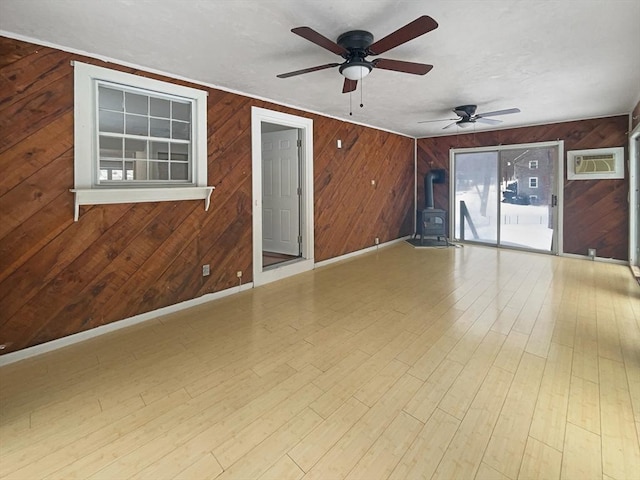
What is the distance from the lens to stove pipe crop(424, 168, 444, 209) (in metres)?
7.87

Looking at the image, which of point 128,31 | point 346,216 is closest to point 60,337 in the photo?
point 128,31

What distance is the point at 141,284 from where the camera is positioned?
345 centimetres

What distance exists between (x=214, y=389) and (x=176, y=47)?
2766 mm

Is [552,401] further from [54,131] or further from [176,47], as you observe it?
[54,131]

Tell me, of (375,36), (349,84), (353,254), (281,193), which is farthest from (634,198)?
(281,193)

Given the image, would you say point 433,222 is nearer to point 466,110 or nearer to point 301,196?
point 466,110

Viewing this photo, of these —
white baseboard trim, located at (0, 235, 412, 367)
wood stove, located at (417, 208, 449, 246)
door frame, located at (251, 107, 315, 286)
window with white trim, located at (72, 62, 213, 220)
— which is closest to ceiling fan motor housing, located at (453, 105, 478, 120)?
door frame, located at (251, 107, 315, 286)

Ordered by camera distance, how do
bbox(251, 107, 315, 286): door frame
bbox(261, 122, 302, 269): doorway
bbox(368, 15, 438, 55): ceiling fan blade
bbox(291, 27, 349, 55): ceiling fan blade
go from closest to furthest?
bbox(368, 15, 438, 55): ceiling fan blade
bbox(291, 27, 349, 55): ceiling fan blade
bbox(251, 107, 315, 286): door frame
bbox(261, 122, 302, 269): doorway

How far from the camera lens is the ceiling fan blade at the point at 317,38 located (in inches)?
84.6

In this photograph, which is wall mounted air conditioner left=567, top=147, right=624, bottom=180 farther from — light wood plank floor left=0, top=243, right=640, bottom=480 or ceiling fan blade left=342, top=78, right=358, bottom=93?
ceiling fan blade left=342, top=78, right=358, bottom=93

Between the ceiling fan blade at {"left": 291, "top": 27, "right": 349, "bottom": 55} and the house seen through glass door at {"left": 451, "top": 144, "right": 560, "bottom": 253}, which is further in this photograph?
the house seen through glass door at {"left": 451, "top": 144, "right": 560, "bottom": 253}

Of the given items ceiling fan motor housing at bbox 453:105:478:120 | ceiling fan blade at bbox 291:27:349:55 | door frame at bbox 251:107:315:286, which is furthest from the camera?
ceiling fan motor housing at bbox 453:105:478:120

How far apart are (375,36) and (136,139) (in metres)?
2.48

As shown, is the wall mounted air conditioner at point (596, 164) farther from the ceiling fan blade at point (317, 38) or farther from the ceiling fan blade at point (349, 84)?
the ceiling fan blade at point (317, 38)
